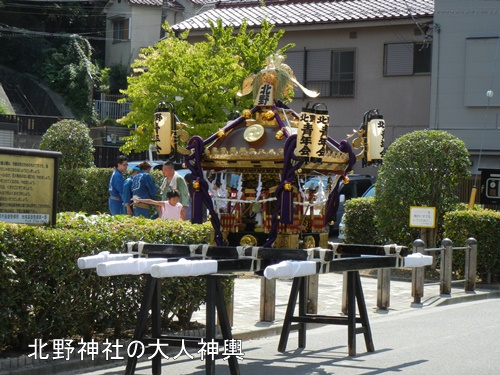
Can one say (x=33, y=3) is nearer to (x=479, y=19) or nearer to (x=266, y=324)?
(x=479, y=19)

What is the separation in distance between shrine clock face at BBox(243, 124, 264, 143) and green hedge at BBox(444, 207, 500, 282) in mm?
9927

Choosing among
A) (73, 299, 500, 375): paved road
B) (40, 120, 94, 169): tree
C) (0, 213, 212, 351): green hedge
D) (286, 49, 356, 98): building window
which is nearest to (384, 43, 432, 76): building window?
(286, 49, 356, 98): building window

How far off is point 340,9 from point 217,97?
8.63 meters

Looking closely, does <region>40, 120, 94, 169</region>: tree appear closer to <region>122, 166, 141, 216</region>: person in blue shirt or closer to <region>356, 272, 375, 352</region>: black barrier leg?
<region>122, 166, 141, 216</region>: person in blue shirt

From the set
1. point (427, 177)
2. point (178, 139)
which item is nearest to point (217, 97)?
point (427, 177)

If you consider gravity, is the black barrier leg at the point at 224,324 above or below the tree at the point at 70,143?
below

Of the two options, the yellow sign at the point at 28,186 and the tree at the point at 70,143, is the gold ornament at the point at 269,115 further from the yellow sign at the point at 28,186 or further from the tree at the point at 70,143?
the tree at the point at 70,143

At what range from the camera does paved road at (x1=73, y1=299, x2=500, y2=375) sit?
10.0 m

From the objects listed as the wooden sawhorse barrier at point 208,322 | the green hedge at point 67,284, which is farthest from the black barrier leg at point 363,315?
the wooden sawhorse barrier at point 208,322

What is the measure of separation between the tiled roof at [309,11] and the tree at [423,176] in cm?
1355

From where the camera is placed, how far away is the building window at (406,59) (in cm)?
3312

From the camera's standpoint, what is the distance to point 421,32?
32.8 metres

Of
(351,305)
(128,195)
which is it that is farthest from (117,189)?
(351,305)

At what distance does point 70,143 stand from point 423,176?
10851 millimetres
